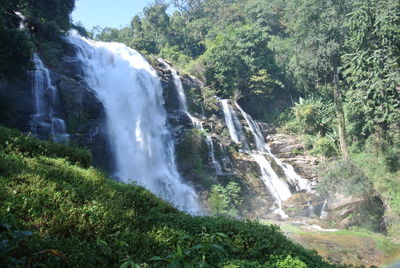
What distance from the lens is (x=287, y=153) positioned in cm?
2809

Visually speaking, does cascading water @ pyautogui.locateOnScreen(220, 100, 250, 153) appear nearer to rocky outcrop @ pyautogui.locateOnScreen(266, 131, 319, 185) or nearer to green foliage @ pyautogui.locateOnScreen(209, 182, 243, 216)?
rocky outcrop @ pyautogui.locateOnScreen(266, 131, 319, 185)

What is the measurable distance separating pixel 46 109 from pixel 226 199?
1072 centimetres

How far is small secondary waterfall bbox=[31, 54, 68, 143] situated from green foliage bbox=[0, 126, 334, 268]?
1030 centimetres

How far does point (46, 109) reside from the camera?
57.8 ft

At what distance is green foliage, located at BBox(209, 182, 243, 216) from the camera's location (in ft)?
63.2

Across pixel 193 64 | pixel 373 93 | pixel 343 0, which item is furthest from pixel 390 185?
pixel 193 64

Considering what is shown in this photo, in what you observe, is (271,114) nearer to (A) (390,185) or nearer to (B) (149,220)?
(A) (390,185)

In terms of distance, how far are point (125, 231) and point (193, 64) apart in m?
29.0

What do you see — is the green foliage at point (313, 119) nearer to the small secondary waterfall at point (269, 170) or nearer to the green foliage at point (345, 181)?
the small secondary waterfall at point (269, 170)

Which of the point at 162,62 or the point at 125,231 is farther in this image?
the point at 162,62

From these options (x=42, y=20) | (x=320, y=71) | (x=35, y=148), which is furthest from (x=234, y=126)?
(x=35, y=148)

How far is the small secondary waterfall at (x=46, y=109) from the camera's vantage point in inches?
653

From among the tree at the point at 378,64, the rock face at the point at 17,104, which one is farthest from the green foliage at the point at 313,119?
the rock face at the point at 17,104

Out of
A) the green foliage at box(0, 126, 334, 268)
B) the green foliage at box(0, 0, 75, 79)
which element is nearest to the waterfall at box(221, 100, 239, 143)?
the green foliage at box(0, 0, 75, 79)
